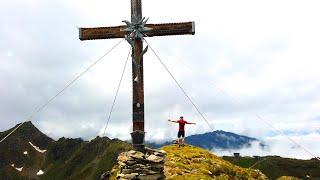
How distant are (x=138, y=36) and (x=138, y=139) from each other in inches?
179

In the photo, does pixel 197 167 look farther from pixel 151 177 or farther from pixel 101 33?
pixel 101 33

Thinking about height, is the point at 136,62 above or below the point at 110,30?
below

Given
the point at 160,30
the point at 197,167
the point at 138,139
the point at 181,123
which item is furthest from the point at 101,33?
the point at 197,167

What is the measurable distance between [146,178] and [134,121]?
255 cm

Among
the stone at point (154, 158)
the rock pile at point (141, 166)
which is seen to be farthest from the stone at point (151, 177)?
the stone at point (154, 158)

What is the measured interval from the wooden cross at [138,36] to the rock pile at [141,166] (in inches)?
20.7

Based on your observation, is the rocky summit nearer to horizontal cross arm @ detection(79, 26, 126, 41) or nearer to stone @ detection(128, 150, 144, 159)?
stone @ detection(128, 150, 144, 159)

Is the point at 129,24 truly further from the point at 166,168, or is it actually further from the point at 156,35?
the point at 166,168

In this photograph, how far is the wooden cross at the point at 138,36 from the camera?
20672mm

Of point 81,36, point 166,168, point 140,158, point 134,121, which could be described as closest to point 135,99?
point 134,121

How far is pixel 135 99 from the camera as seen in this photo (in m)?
20.8

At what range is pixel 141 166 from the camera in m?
20.4

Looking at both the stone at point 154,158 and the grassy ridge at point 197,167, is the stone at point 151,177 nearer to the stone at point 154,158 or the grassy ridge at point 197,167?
the stone at point 154,158

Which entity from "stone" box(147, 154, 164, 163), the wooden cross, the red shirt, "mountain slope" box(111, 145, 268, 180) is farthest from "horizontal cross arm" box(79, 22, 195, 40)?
"mountain slope" box(111, 145, 268, 180)
